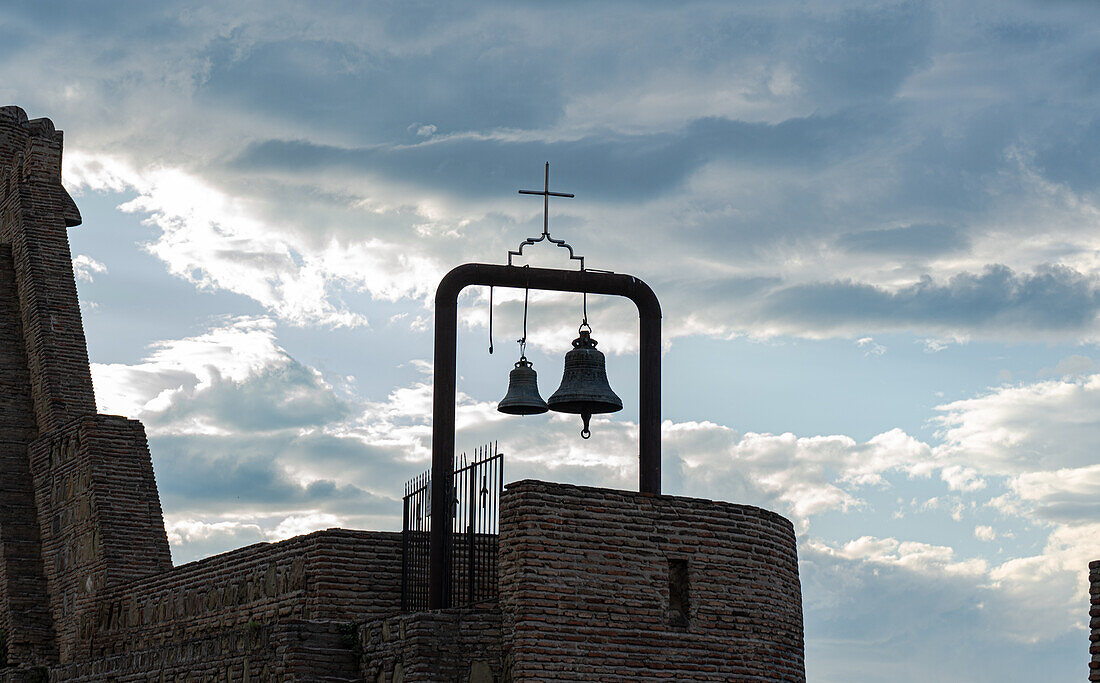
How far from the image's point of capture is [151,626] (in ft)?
52.0

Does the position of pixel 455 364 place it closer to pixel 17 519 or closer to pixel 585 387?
pixel 585 387

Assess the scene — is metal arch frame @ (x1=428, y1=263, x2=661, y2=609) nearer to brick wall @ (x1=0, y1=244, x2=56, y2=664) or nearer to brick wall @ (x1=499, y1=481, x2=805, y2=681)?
brick wall @ (x1=499, y1=481, x2=805, y2=681)

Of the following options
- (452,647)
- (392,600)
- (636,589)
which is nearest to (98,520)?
(392,600)

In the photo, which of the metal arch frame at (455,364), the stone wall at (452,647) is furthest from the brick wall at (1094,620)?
the metal arch frame at (455,364)

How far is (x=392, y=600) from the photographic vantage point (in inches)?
535

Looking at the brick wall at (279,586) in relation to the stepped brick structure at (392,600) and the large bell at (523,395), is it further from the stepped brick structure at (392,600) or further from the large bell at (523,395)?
the large bell at (523,395)

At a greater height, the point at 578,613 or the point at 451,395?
the point at 451,395

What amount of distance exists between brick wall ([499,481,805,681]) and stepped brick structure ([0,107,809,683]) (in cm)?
1

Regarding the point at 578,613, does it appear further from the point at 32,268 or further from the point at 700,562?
the point at 32,268

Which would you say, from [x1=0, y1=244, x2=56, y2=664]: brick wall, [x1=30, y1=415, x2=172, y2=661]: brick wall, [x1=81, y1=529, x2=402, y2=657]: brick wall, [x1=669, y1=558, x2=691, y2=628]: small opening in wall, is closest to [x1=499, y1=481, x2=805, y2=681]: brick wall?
[x1=669, y1=558, x2=691, y2=628]: small opening in wall

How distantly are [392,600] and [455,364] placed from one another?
2.17 metres

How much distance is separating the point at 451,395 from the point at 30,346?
31.5 ft

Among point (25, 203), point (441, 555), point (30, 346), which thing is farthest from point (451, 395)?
point (25, 203)

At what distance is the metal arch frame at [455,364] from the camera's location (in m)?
12.9
